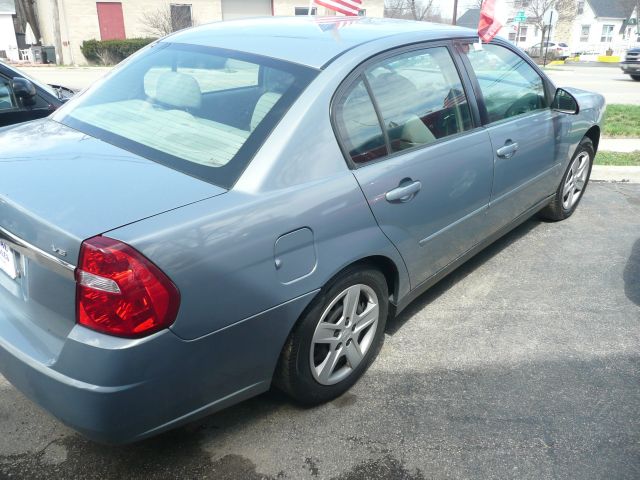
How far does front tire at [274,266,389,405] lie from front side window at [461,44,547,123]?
1.50 meters

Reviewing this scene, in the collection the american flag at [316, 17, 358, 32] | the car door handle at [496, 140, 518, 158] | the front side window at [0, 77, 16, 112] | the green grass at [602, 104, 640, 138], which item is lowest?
the green grass at [602, 104, 640, 138]

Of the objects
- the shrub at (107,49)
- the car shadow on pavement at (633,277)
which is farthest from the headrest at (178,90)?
the shrub at (107,49)

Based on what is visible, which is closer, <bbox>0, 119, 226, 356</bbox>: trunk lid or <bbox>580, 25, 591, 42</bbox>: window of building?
<bbox>0, 119, 226, 356</bbox>: trunk lid

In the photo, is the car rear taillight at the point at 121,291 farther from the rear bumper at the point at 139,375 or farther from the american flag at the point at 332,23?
the american flag at the point at 332,23

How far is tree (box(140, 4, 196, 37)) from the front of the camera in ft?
105

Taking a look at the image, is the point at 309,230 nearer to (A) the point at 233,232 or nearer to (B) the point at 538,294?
(A) the point at 233,232

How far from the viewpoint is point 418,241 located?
2936 millimetres

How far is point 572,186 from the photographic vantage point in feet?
16.5

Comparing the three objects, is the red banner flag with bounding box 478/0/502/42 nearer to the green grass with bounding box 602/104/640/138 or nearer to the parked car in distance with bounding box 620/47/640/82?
the green grass with bounding box 602/104/640/138

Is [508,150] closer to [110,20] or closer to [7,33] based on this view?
[110,20]

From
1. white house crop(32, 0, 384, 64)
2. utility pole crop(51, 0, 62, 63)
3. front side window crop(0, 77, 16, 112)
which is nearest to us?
front side window crop(0, 77, 16, 112)

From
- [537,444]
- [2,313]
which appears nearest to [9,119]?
[2,313]

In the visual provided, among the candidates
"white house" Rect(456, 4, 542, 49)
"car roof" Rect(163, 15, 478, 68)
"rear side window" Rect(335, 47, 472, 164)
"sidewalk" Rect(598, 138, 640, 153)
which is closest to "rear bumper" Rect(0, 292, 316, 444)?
"rear side window" Rect(335, 47, 472, 164)

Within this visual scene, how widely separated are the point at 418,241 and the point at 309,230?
2.83 ft
